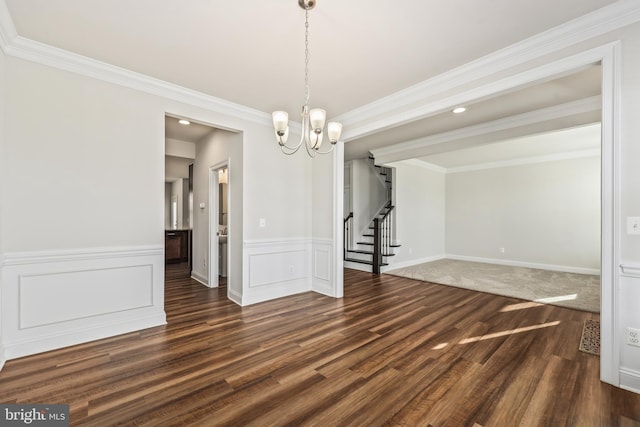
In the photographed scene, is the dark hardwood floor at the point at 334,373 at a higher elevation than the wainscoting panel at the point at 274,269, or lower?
lower

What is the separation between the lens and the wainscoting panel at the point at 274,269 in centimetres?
395

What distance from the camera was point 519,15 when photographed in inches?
82.2

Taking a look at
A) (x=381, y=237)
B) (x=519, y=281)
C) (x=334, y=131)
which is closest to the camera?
(x=334, y=131)

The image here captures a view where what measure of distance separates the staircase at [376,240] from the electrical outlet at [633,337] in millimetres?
4154

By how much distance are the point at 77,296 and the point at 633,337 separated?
4614 millimetres

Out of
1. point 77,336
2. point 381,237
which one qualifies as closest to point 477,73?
point 381,237

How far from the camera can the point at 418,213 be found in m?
7.34

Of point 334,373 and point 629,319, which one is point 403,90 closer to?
point 629,319

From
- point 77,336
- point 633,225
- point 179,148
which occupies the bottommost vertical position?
point 77,336

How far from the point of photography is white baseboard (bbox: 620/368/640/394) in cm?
192

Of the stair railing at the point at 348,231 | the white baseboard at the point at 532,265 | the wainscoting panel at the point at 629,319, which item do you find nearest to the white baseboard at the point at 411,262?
the white baseboard at the point at 532,265

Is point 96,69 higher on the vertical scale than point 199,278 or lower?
higher

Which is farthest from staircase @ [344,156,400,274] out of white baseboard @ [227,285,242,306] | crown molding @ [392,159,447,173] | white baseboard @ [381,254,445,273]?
white baseboard @ [227,285,242,306]

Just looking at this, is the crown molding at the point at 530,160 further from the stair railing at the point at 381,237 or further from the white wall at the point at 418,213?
the stair railing at the point at 381,237
